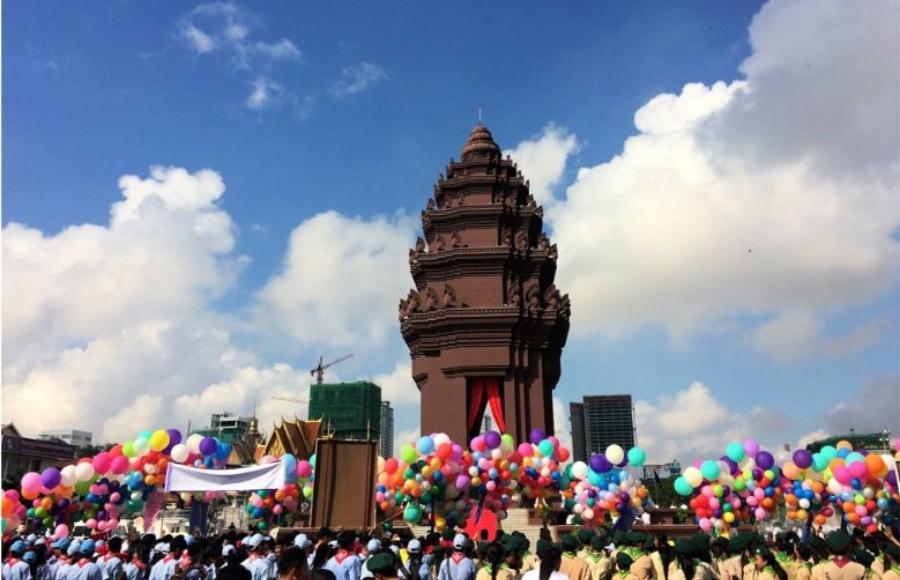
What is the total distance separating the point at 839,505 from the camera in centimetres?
1778

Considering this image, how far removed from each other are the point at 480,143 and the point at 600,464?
807 inches

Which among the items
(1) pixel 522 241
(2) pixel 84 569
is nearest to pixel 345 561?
(2) pixel 84 569

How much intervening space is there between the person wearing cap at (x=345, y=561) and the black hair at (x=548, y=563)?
12.4ft

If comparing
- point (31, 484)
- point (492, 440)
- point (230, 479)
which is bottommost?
point (31, 484)

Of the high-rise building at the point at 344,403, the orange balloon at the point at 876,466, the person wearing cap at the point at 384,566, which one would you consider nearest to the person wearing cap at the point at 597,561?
the person wearing cap at the point at 384,566

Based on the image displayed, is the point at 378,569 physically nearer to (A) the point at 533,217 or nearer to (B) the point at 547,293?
(B) the point at 547,293

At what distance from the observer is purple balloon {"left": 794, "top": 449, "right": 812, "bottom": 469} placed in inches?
693

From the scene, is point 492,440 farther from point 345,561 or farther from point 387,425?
point 387,425

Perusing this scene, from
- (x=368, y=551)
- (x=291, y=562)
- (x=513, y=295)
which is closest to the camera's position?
(x=291, y=562)

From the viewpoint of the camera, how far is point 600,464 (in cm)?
1858

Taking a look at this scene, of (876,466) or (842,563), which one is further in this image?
(876,466)

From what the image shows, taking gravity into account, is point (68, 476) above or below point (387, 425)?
below

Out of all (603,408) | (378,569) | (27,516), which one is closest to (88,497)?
(27,516)

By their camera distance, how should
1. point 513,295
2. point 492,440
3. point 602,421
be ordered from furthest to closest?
1. point 602,421
2. point 513,295
3. point 492,440
